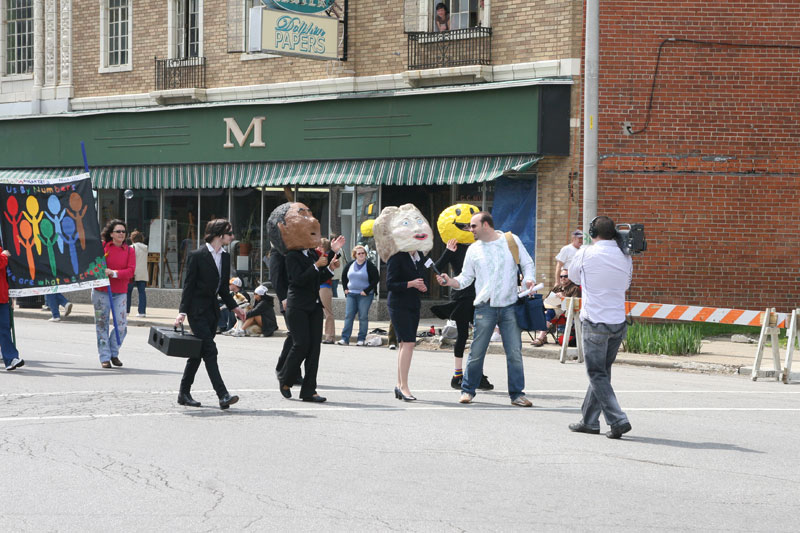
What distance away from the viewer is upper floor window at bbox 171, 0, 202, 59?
84.3ft

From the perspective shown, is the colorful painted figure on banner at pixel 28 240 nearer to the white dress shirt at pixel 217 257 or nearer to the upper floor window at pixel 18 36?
the white dress shirt at pixel 217 257

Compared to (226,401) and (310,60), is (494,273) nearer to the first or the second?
(226,401)

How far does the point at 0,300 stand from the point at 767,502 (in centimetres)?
965

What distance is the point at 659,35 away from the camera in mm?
19859

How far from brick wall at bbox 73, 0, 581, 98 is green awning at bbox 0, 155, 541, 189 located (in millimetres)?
1854

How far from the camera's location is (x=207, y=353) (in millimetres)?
10445

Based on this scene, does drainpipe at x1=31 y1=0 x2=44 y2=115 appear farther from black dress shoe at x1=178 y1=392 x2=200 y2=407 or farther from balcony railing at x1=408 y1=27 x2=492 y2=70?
black dress shoe at x1=178 y1=392 x2=200 y2=407

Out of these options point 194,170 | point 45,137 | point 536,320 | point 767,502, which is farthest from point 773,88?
point 45,137

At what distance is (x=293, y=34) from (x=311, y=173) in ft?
9.89

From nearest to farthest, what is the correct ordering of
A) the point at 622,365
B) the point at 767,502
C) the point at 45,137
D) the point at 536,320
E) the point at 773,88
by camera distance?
the point at 767,502 < the point at 536,320 < the point at 622,365 < the point at 773,88 < the point at 45,137

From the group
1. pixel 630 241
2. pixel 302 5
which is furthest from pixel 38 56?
pixel 630 241

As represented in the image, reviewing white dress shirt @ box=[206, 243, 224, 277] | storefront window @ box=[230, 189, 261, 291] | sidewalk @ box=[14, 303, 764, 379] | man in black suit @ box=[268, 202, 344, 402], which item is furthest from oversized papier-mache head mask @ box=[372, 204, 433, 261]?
storefront window @ box=[230, 189, 261, 291]

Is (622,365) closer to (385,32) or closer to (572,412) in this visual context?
(572,412)

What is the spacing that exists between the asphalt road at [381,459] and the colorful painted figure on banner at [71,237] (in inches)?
77.9
